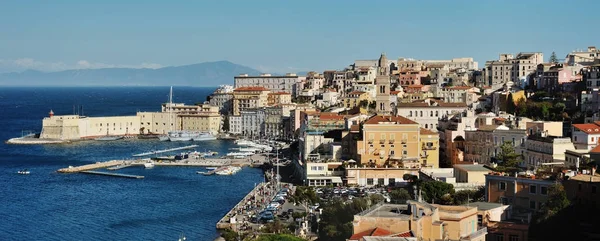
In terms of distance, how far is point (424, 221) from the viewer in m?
12.9

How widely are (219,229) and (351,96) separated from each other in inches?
1185

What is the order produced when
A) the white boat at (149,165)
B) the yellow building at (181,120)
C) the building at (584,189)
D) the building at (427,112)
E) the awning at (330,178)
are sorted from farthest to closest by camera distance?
1. the yellow building at (181,120)
2. the white boat at (149,165)
3. the building at (427,112)
4. the awning at (330,178)
5. the building at (584,189)

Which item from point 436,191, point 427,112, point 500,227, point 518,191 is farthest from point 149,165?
point 500,227

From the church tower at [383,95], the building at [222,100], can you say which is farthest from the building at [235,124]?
the church tower at [383,95]

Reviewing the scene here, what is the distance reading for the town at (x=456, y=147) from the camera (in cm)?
1488

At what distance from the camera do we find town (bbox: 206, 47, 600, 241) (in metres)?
14.9

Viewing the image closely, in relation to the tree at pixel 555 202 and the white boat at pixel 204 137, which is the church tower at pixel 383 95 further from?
the white boat at pixel 204 137

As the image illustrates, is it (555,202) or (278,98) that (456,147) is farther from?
(278,98)

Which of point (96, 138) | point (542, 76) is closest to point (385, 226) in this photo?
point (542, 76)

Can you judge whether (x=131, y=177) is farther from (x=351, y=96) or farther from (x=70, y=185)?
(x=351, y=96)

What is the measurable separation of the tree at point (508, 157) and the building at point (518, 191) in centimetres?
636

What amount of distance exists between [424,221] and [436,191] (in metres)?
10.2

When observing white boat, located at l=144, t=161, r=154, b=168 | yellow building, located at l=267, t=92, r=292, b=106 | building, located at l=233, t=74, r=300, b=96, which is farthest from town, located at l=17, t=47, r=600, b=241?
building, located at l=233, t=74, r=300, b=96

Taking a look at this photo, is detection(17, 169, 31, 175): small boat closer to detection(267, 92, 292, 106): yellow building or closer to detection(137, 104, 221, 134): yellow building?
detection(137, 104, 221, 134): yellow building
